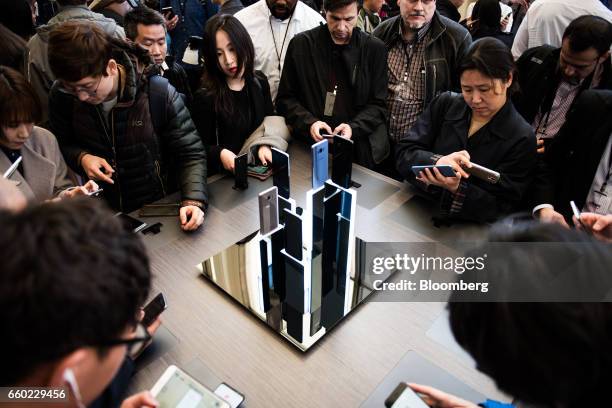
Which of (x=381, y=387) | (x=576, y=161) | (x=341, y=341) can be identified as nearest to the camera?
(x=381, y=387)

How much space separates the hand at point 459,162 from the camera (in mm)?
1589

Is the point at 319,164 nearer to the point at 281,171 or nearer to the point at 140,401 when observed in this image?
the point at 281,171

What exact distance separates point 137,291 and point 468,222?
1.34 metres

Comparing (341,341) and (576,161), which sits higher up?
(576,161)

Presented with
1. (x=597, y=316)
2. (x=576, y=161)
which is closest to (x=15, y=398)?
(x=597, y=316)

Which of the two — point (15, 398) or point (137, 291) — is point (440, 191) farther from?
point (15, 398)

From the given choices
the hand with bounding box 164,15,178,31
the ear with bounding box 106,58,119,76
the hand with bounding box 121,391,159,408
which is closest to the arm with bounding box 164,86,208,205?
the ear with bounding box 106,58,119,76

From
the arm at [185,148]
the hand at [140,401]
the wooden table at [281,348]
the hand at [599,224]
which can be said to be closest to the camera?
the hand at [140,401]

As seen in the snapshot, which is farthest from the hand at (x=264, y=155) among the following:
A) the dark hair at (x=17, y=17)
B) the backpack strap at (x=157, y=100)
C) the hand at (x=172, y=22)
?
the hand at (x=172, y=22)

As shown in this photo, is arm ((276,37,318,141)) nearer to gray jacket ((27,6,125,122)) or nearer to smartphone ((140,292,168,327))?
gray jacket ((27,6,125,122))

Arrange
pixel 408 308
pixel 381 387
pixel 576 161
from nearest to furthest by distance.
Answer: pixel 381 387
pixel 408 308
pixel 576 161

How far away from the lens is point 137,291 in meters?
0.71

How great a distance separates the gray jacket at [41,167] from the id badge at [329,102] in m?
1.31

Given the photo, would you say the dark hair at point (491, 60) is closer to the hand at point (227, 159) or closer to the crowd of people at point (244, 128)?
the crowd of people at point (244, 128)
